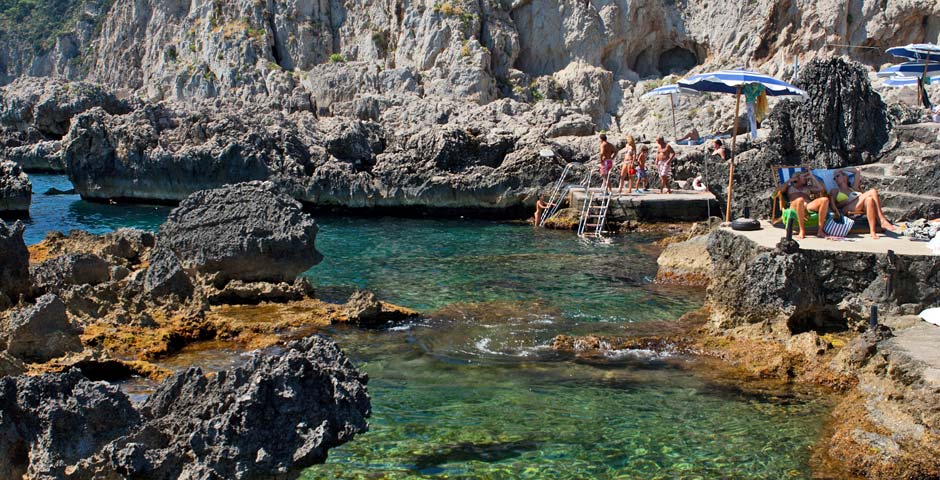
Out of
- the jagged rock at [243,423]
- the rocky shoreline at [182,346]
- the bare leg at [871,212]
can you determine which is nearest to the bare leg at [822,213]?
the bare leg at [871,212]

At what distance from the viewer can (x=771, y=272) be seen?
35.2ft

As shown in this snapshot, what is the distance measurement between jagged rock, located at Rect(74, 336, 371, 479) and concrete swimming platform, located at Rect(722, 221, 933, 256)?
721cm

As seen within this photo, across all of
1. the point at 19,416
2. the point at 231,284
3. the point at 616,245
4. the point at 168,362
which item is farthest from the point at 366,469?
the point at 616,245

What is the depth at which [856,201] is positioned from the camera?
1270cm

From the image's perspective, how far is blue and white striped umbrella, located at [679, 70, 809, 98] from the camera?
15469 millimetres

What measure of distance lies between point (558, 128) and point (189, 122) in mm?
13354

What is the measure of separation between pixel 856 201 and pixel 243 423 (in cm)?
1022

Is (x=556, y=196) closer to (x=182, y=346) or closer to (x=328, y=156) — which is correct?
(x=328, y=156)

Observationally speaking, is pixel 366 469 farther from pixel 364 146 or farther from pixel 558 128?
pixel 558 128

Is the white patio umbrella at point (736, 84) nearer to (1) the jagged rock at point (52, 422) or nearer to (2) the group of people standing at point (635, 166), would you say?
(2) the group of people standing at point (635, 166)

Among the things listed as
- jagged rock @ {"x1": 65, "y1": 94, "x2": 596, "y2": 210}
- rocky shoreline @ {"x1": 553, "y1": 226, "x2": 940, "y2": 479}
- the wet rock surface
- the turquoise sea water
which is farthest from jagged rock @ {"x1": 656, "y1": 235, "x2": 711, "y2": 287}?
the wet rock surface

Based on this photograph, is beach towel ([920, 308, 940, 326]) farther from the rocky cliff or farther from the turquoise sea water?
the rocky cliff

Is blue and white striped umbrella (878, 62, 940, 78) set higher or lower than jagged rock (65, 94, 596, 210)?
higher

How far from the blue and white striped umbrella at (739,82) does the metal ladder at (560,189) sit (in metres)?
8.04
